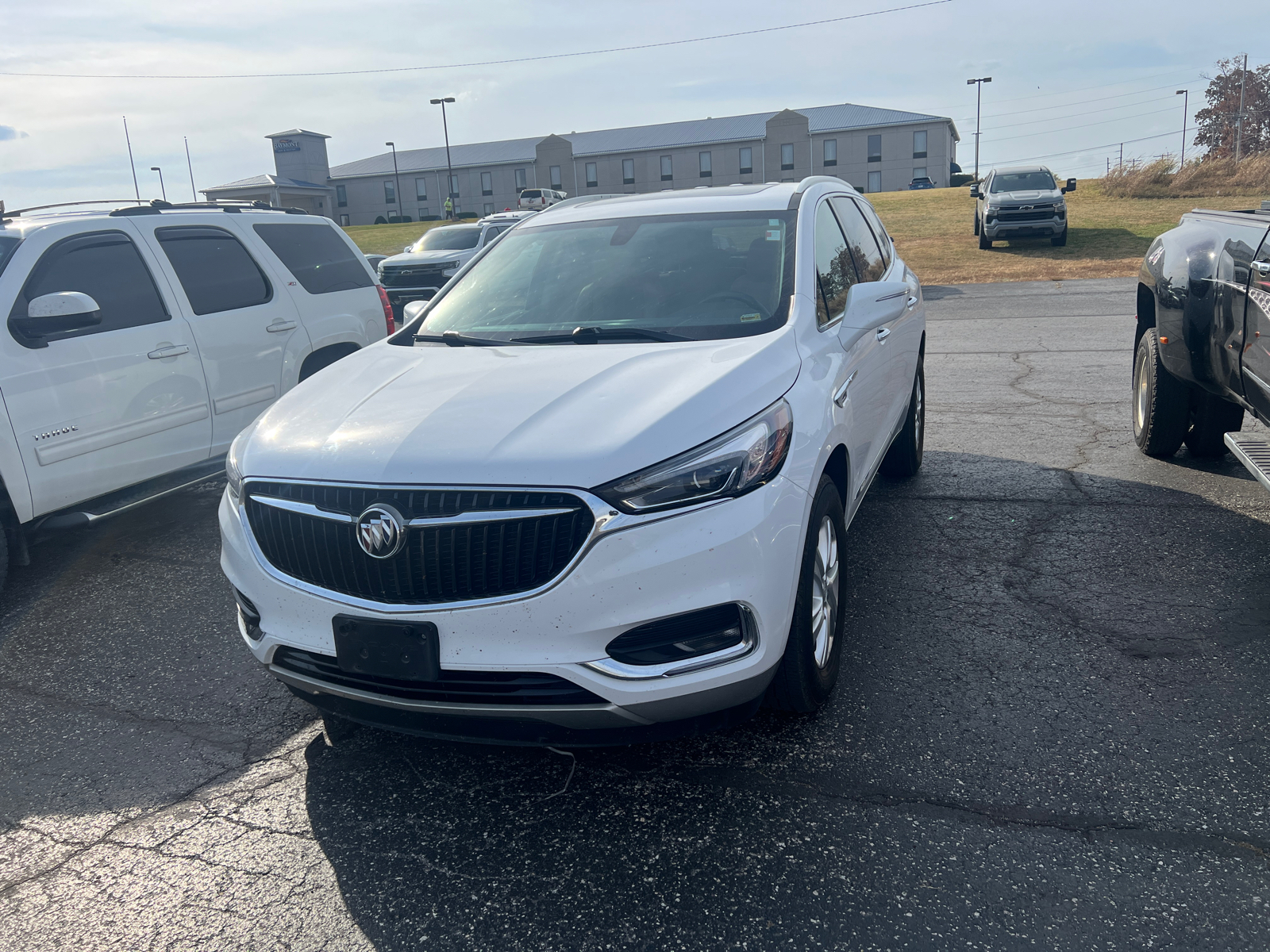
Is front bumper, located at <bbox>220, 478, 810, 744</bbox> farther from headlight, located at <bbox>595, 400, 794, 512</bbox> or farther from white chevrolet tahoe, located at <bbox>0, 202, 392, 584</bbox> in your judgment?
white chevrolet tahoe, located at <bbox>0, 202, 392, 584</bbox>

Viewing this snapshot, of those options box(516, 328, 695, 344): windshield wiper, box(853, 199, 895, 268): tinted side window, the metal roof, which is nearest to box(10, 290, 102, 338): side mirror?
box(516, 328, 695, 344): windshield wiper

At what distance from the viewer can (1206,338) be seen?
5.22m

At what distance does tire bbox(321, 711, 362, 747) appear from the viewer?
11.3 feet

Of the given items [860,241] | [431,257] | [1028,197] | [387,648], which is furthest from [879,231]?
[1028,197]

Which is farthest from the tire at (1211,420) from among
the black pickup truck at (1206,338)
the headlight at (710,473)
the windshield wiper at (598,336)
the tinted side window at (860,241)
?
the headlight at (710,473)

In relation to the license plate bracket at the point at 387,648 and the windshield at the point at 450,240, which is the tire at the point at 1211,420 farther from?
the windshield at the point at 450,240

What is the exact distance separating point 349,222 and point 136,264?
A: 89940mm

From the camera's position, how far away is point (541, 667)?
265 cm

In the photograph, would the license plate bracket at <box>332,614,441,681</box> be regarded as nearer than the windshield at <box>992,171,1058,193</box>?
Yes

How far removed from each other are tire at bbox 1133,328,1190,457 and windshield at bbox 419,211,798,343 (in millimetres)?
3204

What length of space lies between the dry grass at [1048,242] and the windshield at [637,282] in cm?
1540

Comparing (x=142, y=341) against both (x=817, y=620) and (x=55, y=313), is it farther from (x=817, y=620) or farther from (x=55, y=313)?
(x=817, y=620)

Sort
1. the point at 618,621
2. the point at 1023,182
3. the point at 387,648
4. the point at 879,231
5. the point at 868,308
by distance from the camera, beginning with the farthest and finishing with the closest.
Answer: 1. the point at 1023,182
2. the point at 879,231
3. the point at 868,308
4. the point at 387,648
5. the point at 618,621

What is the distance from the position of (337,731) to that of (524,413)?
137cm
